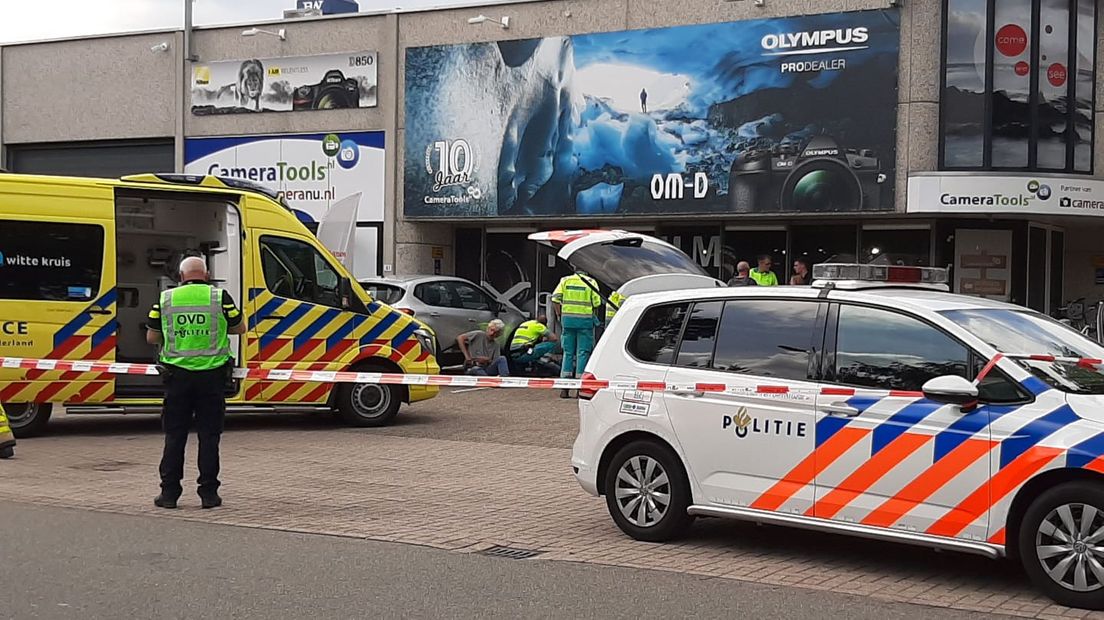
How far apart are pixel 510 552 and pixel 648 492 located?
96 cm

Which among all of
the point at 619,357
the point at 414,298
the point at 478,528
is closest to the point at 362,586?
the point at 478,528

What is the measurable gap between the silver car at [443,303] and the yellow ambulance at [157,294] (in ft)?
12.6

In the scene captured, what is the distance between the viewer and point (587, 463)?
8.73 meters

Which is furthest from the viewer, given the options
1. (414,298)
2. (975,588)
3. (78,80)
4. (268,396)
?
(78,80)

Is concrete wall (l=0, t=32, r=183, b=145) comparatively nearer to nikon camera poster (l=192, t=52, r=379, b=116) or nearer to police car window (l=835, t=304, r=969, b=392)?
nikon camera poster (l=192, t=52, r=379, b=116)

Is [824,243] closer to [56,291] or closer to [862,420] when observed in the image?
[56,291]

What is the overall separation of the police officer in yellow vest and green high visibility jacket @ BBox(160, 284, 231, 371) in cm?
309

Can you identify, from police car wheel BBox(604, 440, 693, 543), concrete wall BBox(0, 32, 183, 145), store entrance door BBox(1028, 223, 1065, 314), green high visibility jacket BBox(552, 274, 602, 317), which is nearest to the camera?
police car wheel BBox(604, 440, 693, 543)

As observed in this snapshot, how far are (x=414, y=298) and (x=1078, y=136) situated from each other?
10.2 m

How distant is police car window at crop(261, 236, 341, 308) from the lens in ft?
46.4

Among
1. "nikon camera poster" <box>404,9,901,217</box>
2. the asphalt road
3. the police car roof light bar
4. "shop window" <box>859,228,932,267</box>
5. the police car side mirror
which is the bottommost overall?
the asphalt road

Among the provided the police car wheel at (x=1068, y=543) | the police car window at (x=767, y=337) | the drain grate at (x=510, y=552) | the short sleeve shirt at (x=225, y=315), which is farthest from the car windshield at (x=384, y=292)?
the police car wheel at (x=1068, y=543)

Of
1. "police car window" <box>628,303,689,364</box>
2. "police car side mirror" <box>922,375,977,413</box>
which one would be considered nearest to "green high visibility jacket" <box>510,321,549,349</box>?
"police car window" <box>628,303,689,364</box>

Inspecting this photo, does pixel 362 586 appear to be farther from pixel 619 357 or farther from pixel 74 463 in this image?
pixel 74 463
